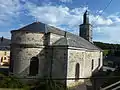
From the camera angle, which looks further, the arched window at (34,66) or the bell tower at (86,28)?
the bell tower at (86,28)

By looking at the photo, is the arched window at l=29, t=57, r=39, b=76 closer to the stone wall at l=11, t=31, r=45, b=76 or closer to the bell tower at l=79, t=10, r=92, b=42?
the stone wall at l=11, t=31, r=45, b=76

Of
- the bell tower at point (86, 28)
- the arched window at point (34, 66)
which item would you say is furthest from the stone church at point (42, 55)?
the bell tower at point (86, 28)

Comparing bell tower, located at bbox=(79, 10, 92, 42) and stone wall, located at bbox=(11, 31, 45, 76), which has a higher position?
bell tower, located at bbox=(79, 10, 92, 42)

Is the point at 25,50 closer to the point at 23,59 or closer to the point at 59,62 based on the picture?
the point at 23,59

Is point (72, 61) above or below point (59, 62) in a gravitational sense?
above

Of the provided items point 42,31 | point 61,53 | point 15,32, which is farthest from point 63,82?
point 15,32

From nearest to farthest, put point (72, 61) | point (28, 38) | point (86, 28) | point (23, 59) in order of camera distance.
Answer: point (23, 59) → point (28, 38) → point (72, 61) → point (86, 28)

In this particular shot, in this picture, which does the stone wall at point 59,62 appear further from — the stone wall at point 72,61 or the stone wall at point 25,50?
the stone wall at point 25,50

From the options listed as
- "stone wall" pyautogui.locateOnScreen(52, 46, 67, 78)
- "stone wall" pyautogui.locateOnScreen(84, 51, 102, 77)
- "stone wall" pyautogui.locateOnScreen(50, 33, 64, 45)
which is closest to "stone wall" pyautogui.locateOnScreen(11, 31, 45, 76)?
"stone wall" pyautogui.locateOnScreen(50, 33, 64, 45)

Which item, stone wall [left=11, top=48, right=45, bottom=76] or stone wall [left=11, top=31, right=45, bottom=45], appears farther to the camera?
stone wall [left=11, top=31, right=45, bottom=45]

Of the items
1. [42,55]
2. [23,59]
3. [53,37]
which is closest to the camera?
[23,59]

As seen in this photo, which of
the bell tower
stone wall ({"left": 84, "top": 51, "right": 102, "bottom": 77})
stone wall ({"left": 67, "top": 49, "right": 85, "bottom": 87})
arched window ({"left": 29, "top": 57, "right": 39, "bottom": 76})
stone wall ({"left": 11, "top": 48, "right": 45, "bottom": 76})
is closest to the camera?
→ stone wall ({"left": 11, "top": 48, "right": 45, "bottom": 76})

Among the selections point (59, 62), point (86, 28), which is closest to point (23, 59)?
point (59, 62)

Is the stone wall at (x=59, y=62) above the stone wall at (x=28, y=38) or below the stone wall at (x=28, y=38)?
below
